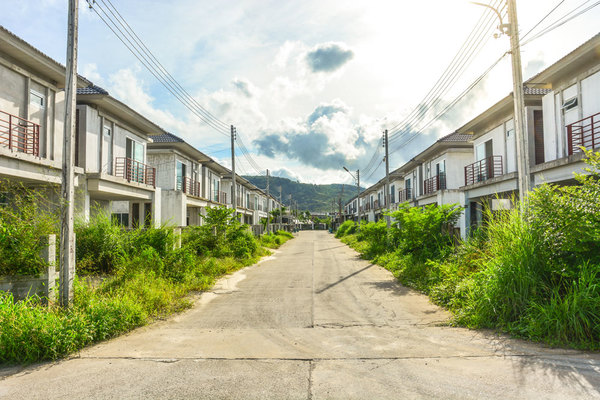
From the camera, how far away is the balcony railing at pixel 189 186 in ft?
75.5

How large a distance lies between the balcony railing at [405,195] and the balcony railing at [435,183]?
4742 millimetres

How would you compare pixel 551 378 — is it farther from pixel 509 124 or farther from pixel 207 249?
pixel 509 124

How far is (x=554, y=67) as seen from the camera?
441 inches

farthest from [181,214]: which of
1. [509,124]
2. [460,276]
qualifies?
[509,124]

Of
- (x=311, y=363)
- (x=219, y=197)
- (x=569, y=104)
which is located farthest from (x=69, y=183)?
(x=219, y=197)

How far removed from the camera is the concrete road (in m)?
3.61

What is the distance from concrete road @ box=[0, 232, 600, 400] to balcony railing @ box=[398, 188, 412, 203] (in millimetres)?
25577

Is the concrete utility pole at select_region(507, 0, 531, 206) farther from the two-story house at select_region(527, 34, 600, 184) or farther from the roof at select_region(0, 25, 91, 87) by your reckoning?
the roof at select_region(0, 25, 91, 87)

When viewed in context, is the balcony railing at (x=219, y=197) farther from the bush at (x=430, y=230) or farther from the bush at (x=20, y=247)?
the bush at (x=20, y=247)

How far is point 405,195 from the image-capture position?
32656 mm

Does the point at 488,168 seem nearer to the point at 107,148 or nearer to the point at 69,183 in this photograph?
the point at 69,183

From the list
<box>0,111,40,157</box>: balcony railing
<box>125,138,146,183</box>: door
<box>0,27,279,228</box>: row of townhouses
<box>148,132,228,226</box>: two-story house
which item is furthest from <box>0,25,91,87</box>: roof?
<box>148,132,228,226</box>: two-story house

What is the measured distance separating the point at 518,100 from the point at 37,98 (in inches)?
534

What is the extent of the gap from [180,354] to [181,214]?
615 inches
